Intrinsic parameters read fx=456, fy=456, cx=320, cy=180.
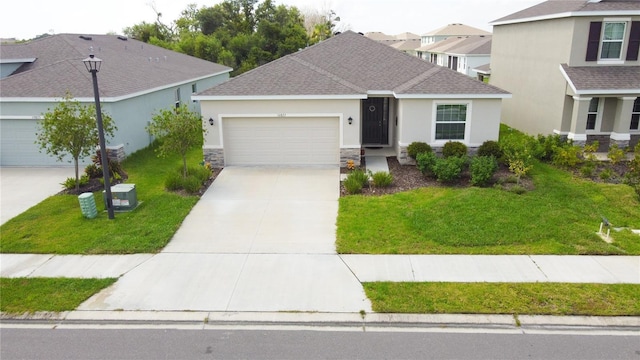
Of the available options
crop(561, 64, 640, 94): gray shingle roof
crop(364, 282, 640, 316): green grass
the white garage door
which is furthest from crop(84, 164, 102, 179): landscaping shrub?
crop(561, 64, 640, 94): gray shingle roof

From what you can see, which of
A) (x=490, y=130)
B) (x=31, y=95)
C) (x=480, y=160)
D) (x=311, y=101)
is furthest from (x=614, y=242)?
(x=31, y=95)

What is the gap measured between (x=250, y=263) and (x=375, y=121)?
1082 centimetres

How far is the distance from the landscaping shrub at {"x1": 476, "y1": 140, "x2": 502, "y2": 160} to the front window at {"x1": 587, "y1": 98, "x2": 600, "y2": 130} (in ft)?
16.4

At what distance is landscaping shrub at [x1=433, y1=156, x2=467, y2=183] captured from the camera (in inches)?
551

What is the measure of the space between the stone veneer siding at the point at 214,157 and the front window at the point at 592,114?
14.3 meters

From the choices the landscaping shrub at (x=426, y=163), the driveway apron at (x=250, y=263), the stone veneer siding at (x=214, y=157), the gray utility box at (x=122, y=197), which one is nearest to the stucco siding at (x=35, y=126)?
the stone veneer siding at (x=214, y=157)

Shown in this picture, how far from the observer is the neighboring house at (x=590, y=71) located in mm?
17062

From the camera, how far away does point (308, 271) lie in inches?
364

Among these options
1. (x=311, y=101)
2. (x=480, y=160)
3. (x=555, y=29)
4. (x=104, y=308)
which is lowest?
(x=104, y=308)

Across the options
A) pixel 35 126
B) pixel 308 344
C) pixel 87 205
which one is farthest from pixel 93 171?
pixel 308 344

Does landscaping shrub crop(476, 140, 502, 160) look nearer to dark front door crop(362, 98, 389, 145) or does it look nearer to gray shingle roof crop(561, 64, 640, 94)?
gray shingle roof crop(561, 64, 640, 94)

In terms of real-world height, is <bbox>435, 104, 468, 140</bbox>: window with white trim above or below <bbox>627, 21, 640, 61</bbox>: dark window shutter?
below

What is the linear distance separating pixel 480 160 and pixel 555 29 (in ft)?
28.1

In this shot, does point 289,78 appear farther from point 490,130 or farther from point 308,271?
point 308,271
